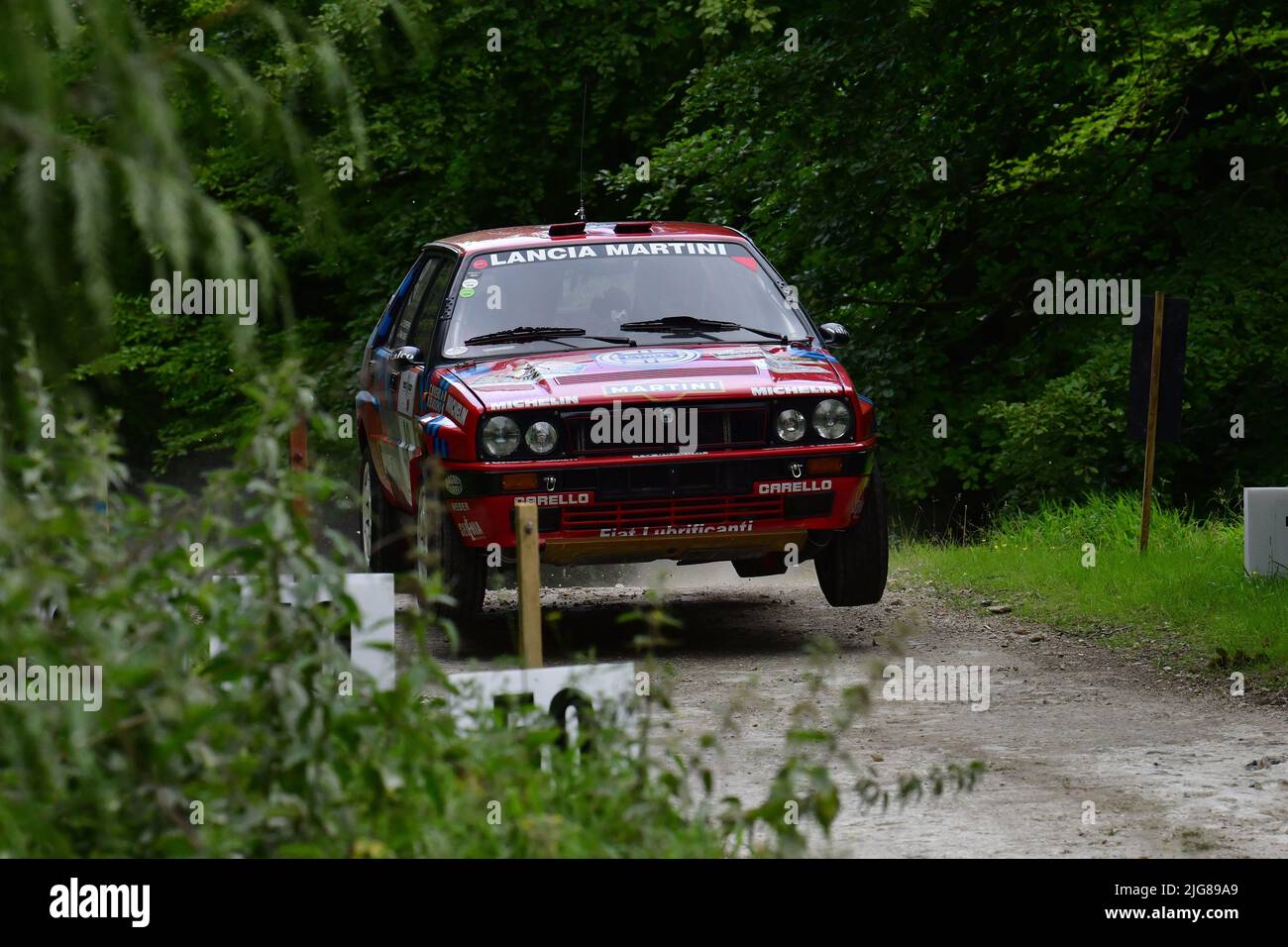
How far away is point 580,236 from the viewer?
1098cm

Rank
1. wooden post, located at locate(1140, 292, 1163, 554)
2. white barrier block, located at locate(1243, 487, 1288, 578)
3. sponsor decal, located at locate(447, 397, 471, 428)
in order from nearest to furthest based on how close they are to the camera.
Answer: sponsor decal, located at locate(447, 397, 471, 428), white barrier block, located at locate(1243, 487, 1288, 578), wooden post, located at locate(1140, 292, 1163, 554)

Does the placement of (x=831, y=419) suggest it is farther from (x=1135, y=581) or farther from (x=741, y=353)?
(x=1135, y=581)

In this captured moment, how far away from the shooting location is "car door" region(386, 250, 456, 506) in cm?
1033

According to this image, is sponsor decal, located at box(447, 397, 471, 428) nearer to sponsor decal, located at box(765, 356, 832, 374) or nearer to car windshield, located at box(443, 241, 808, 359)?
car windshield, located at box(443, 241, 808, 359)

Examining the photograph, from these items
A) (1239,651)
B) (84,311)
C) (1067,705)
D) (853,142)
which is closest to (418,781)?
(84,311)

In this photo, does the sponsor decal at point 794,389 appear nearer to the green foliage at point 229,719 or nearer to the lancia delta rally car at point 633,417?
the lancia delta rally car at point 633,417

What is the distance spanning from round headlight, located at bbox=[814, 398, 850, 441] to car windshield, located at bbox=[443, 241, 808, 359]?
2.77 ft

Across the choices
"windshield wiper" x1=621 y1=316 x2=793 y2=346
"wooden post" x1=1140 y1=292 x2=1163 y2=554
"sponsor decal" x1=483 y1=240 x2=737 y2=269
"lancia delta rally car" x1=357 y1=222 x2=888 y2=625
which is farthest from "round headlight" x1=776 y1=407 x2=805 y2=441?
"wooden post" x1=1140 y1=292 x2=1163 y2=554

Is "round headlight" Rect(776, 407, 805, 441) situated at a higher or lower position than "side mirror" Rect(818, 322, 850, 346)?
lower

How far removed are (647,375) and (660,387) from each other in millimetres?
146

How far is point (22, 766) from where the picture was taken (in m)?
3.34

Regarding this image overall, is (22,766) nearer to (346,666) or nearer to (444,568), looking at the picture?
(346,666)

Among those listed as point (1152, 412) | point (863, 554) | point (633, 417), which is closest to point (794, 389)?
point (633, 417)

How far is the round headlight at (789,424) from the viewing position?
957 centimetres
